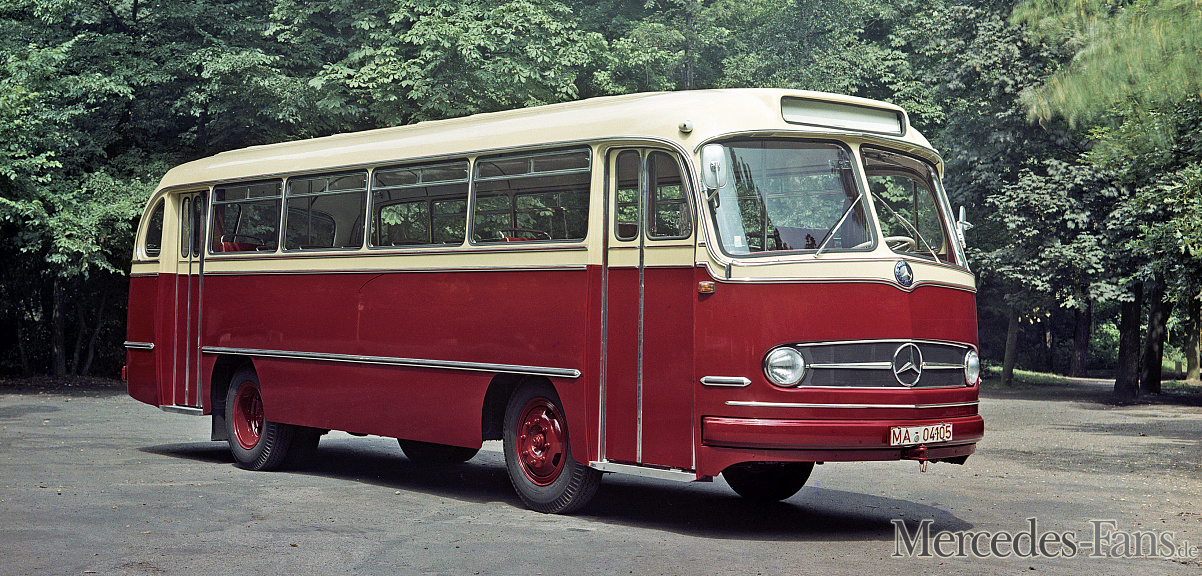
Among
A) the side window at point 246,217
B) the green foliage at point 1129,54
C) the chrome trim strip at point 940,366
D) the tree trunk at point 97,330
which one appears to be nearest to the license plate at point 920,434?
the chrome trim strip at point 940,366

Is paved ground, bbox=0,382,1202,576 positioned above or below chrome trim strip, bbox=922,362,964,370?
below

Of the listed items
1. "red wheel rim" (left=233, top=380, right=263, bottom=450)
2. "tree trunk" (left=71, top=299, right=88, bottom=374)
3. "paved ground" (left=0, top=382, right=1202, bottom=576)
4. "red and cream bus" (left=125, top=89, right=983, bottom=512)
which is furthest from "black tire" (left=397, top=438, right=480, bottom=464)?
"tree trunk" (left=71, top=299, right=88, bottom=374)

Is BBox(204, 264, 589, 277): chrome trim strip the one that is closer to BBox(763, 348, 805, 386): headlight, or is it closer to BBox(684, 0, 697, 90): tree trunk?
BBox(763, 348, 805, 386): headlight

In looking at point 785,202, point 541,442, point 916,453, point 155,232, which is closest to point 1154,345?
point 155,232

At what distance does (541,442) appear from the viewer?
1063cm

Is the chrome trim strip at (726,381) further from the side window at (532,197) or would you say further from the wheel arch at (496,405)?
the wheel arch at (496,405)

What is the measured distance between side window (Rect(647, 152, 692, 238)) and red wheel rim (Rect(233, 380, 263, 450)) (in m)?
5.87

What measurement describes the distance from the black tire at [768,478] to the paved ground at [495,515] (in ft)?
0.50

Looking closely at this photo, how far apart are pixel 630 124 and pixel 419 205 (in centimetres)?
264

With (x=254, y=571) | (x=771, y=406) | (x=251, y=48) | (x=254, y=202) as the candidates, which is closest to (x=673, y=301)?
(x=771, y=406)

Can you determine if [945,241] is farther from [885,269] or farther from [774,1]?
[774,1]

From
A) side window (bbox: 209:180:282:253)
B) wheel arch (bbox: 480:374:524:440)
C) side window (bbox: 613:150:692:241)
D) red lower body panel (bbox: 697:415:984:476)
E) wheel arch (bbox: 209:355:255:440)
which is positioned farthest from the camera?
wheel arch (bbox: 209:355:255:440)

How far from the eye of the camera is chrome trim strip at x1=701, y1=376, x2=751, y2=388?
30.1ft

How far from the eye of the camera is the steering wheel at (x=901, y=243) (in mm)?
9562
